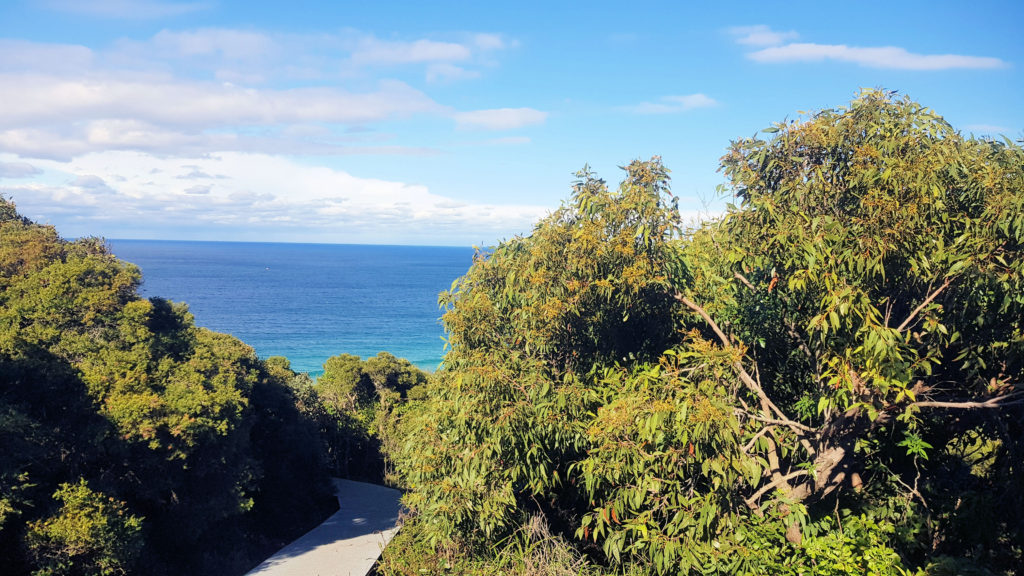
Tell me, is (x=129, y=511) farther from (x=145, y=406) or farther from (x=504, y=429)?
(x=504, y=429)

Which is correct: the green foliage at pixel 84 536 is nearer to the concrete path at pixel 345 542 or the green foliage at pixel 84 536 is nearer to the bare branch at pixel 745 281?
the concrete path at pixel 345 542

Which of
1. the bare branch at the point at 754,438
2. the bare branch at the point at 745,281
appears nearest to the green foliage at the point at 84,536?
the bare branch at the point at 754,438

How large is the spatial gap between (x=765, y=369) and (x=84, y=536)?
1105 cm

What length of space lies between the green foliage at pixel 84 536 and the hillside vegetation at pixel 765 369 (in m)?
5.59

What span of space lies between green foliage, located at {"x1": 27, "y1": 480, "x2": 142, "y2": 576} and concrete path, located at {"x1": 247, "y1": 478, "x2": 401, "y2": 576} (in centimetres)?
270

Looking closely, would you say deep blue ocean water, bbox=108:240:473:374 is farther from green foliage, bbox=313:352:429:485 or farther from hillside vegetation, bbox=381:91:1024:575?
hillside vegetation, bbox=381:91:1024:575

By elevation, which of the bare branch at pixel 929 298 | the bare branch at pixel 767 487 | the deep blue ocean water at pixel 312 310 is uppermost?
the bare branch at pixel 929 298

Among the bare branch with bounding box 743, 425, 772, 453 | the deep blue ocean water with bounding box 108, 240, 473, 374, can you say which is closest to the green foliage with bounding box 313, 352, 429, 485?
the deep blue ocean water with bounding box 108, 240, 473, 374

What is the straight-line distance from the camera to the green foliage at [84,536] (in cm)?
997

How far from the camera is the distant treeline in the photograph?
10234 millimetres

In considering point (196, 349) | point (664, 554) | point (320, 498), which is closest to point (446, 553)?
point (664, 554)

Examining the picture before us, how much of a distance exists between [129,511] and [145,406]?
6.73 feet

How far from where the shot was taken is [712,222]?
7414mm

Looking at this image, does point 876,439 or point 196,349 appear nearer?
point 876,439
